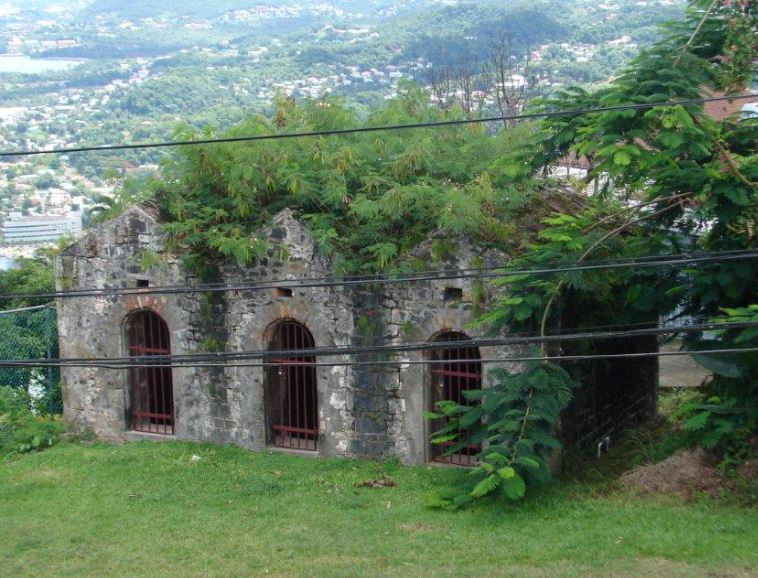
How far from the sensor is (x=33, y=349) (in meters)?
19.5

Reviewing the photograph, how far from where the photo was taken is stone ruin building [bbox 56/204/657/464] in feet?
46.1

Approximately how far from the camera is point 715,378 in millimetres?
12461

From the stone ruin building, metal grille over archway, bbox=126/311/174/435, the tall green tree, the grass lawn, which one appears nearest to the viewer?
the grass lawn

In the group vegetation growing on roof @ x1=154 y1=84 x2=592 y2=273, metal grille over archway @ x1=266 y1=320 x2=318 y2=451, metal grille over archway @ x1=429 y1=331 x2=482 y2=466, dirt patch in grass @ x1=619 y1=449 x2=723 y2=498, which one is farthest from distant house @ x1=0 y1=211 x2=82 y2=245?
dirt patch in grass @ x1=619 y1=449 x2=723 y2=498

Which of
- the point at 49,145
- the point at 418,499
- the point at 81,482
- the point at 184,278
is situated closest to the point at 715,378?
the point at 418,499

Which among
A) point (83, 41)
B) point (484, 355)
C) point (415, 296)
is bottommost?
point (484, 355)

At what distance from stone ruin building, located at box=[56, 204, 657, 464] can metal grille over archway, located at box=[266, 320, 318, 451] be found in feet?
0.07

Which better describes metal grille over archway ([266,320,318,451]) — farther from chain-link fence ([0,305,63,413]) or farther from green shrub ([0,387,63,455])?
chain-link fence ([0,305,63,413])

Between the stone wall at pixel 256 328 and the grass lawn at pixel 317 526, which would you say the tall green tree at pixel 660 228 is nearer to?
the grass lawn at pixel 317 526

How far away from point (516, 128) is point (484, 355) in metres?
3.81

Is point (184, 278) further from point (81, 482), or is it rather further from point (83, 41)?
point (83, 41)

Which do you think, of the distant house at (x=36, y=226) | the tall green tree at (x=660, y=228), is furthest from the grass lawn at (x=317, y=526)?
the distant house at (x=36, y=226)

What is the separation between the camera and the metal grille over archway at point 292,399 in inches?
600

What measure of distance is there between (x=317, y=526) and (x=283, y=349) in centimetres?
409
